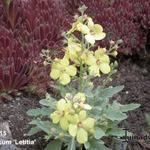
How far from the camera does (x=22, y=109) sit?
12.4ft

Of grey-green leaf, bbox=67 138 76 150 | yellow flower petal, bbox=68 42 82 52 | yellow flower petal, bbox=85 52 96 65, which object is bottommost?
grey-green leaf, bbox=67 138 76 150

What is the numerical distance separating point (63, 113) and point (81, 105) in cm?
12

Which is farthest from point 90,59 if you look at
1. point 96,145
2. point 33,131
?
point 33,131

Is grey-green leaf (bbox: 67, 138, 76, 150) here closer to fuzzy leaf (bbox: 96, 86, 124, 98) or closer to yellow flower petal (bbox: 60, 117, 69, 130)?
yellow flower petal (bbox: 60, 117, 69, 130)

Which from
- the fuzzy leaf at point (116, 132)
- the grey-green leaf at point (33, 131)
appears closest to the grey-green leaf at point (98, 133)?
the fuzzy leaf at point (116, 132)

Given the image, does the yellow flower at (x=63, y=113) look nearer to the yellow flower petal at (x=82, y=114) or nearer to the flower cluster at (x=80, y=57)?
the yellow flower petal at (x=82, y=114)

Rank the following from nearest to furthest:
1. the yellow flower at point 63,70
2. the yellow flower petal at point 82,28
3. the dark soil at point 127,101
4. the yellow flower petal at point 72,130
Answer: the yellow flower petal at point 72,130
the yellow flower petal at point 82,28
the yellow flower at point 63,70
the dark soil at point 127,101

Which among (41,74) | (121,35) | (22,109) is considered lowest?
(22,109)

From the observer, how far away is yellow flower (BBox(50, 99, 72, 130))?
2965 mm

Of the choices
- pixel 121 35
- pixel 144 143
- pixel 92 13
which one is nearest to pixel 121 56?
pixel 121 35

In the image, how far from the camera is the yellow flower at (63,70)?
125 inches

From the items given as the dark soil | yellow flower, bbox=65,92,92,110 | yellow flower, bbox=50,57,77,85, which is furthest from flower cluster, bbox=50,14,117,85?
the dark soil

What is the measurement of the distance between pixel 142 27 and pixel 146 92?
0.88 m

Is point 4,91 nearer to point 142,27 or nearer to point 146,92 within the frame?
point 146,92
